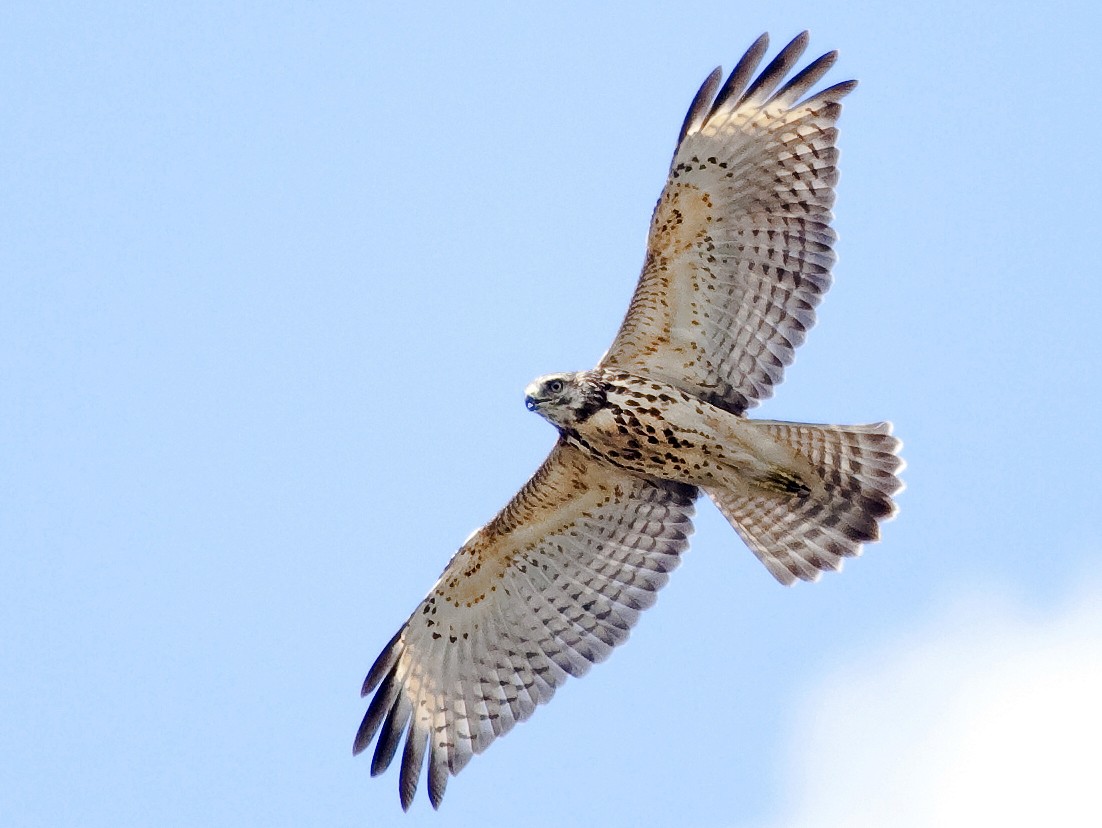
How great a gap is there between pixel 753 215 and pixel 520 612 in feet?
10.6

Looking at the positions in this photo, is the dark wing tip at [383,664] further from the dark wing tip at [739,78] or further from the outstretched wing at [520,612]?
the dark wing tip at [739,78]

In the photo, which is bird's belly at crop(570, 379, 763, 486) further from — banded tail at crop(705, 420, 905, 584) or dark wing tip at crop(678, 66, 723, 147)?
dark wing tip at crop(678, 66, 723, 147)

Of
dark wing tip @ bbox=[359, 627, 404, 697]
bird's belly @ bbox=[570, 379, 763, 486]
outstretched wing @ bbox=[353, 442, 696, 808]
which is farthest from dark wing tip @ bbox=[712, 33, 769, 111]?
dark wing tip @ bbox=[359, 627, 404, 697]

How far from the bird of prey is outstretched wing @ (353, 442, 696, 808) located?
11 millimetres

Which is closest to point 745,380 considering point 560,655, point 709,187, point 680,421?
point 680,421

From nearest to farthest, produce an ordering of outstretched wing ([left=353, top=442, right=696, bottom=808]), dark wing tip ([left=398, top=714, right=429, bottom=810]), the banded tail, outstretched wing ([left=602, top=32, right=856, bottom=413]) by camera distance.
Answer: outstretched wing ([left=602, top=32, right=856, bottom=413])
the banded tail
dark wing tip ([left=398, top=714, right=429, bottom=810])
outstretched wing ([left=353, top=442, right=696, bottom=808])

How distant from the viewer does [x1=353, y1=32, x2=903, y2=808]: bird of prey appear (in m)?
12.0

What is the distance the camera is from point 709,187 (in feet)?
39.3

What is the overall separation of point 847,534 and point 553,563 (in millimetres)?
2057

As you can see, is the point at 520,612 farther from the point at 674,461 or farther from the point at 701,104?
the point at 701,104

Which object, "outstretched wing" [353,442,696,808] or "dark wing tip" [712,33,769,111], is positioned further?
"outstretched wing" [353,442,696,808]

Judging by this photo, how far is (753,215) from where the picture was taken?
12.0 m

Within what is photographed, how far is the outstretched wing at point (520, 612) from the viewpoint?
1273cm

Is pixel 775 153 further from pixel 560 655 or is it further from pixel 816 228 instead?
pixel 560 655
